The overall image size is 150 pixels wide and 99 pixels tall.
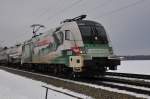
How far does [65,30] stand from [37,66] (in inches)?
390

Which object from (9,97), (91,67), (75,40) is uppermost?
(75,40)

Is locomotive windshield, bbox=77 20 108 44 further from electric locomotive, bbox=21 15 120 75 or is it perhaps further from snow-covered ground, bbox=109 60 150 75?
snow-covered ground, bbox=109 60 150 75

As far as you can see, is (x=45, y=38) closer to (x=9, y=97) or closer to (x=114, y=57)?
(x=114, y=57)

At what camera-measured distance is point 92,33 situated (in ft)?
59.0

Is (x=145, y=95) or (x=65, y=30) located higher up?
(x=65, y=30)

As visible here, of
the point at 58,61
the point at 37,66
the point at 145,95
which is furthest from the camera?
the point at 37,66

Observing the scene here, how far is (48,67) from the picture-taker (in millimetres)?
23609

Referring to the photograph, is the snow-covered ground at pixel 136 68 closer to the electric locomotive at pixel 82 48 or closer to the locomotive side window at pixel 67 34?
the electric locomotive at pixel 82 48

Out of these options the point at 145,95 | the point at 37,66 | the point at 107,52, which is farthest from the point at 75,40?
the point at 37,66

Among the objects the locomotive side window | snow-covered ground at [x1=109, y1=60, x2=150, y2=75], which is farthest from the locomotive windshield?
snow-covered ground at [x1=109, y1=60, x2=150, y2=75]

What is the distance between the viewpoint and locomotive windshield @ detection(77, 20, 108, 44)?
58.3 feet

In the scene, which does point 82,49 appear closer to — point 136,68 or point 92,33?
point 92,33

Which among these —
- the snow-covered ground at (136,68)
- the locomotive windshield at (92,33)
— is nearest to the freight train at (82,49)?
the locomotive windshield at (92,33)

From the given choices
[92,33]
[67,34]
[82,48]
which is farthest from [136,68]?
[82,48]
